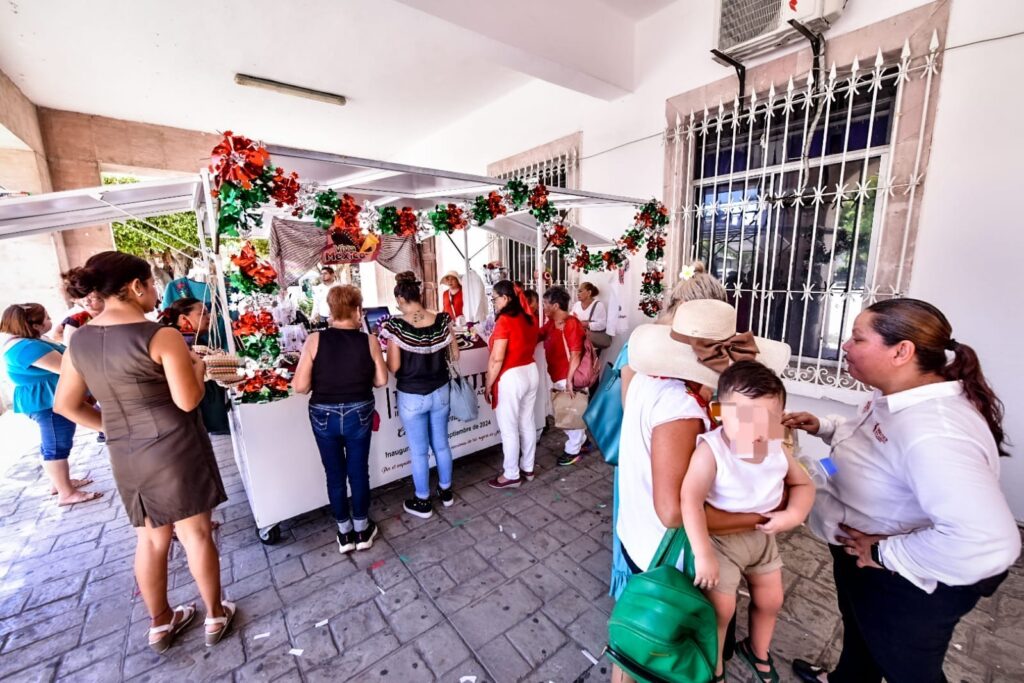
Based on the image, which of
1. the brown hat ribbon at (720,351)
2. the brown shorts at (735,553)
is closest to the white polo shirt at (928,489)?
the brown shorts at (735,553)

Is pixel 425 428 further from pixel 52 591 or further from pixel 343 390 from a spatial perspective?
pixel 52 591

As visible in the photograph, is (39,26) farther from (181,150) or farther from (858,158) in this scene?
(858,158)

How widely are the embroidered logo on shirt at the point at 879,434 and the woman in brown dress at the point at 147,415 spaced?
2.62m

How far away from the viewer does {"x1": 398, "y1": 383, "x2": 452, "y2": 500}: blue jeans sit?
296 centimetres

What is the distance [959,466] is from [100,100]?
9.84 metres

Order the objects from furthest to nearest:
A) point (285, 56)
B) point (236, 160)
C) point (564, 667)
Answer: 1. point (285, 56)
2. point (236, 160)
3. point (564, 667)

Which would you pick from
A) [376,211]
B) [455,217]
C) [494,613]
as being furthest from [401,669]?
[455,217]

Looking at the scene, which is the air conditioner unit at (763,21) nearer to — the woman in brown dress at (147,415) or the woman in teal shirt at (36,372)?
the woman in brown dress at (147,415)

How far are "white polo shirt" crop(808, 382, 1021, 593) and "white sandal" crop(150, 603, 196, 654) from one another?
118 inches

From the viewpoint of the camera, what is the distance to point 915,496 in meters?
1.22

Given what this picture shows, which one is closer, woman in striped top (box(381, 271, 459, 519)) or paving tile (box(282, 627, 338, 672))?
paving tile (box(282, 627, 338, 672))

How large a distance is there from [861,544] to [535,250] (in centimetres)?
572

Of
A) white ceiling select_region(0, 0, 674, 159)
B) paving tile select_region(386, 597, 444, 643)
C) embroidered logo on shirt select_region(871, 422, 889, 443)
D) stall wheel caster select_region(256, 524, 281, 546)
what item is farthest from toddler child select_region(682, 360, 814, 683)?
white ceiling select_region(0, 0, 674, 159)

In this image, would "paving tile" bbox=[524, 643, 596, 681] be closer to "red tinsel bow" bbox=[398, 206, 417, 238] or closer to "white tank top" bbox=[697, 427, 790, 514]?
"white tank top" bbox=[697, 427, 790, 514]
